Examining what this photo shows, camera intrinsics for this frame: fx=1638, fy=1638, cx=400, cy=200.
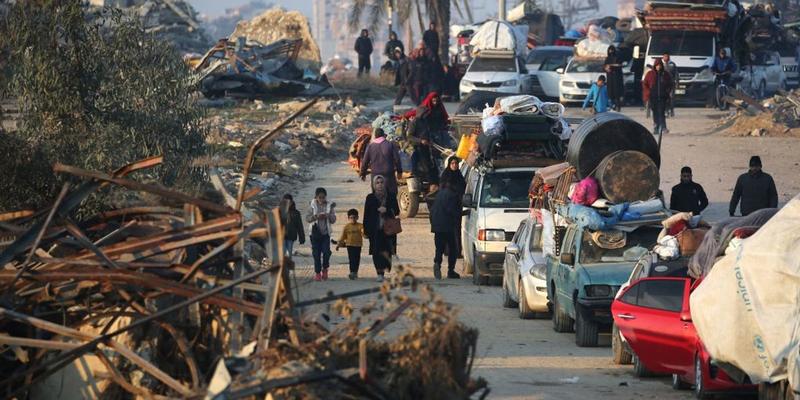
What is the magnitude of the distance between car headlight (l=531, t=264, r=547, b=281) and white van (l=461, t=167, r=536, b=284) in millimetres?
2998

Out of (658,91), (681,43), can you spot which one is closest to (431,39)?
(681,43)

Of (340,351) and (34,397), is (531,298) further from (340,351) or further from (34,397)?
(340,351)

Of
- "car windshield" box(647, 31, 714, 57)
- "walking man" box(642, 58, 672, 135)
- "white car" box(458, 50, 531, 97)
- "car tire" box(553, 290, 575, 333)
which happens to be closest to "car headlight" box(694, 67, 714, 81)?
"car windshield" box(647, 31, 714, 57)

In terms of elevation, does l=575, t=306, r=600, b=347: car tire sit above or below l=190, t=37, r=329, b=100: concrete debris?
below

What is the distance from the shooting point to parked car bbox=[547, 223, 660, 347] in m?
17.2

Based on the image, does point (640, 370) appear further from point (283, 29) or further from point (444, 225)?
point (283, 29)

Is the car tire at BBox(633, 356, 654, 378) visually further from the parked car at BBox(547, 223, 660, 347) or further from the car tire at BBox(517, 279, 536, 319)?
the car tire at BBox(517, 279, 536, 319)

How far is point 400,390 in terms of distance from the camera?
27.6 ft

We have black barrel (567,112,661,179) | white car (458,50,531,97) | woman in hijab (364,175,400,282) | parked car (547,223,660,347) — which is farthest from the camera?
white car (458,50,531,97)

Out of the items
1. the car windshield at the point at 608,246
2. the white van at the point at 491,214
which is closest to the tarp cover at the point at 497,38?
the white van at the point at 491,214

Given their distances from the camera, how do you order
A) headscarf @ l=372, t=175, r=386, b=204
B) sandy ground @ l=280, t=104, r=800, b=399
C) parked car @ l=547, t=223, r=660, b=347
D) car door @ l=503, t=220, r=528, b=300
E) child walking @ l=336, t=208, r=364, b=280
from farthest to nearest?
headscarf @ l=372, t=175, r=386, b=204 < child walking @ l=336, t=208, r=364, b=280 < car door @ l=503, t=220, r=528, b=300 < parked car @ l=547, t=223, r=660, b=347 < sandy ground @ l=280, t=104, r=800, b=399

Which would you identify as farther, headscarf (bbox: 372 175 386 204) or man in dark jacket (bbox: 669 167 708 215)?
headscarf (bbox: 372 175 386 204)

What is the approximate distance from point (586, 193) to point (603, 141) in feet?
6.43

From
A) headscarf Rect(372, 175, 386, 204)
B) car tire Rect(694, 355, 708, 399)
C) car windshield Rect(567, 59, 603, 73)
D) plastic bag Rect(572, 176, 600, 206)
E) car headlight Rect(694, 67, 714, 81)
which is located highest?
car windshield Rect(567, 59, 603, 73)
